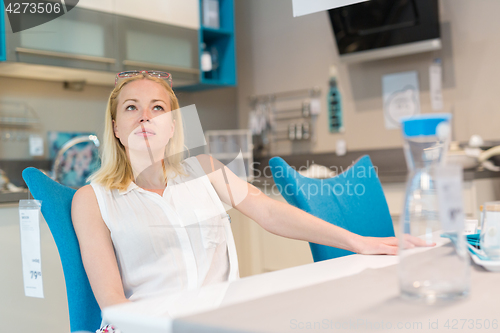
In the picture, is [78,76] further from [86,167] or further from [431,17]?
[431,17]

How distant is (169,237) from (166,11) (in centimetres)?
250

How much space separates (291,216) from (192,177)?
0.30 metres

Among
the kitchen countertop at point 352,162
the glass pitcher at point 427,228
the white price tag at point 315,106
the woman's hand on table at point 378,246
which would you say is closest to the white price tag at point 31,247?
the woman's hand on table at point 378,246

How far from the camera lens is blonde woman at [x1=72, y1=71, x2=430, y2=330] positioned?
3.18ft

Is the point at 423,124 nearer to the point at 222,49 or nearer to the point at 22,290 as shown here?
the point at 22,290

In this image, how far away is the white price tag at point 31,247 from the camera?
41.3 inches

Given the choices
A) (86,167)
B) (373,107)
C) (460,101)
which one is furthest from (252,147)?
(460,101)

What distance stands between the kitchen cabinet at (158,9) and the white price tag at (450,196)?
2.79 meters

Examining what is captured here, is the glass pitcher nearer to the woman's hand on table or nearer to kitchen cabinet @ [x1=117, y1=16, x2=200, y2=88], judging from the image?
the woman's hand on table

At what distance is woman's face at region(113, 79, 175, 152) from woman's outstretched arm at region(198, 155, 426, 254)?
0.51ft

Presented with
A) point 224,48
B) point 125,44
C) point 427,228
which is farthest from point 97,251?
point 224,48

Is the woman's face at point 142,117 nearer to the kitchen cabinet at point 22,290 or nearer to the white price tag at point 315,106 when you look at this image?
the kitchen cabinet at point 22,290

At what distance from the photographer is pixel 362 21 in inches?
119

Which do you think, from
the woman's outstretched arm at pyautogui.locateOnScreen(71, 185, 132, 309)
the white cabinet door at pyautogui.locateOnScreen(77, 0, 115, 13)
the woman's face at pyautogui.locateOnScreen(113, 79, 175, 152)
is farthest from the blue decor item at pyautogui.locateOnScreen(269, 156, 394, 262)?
the white cabinet door at pyautogui.locateOnScreen(77, 0, 115, 13)
